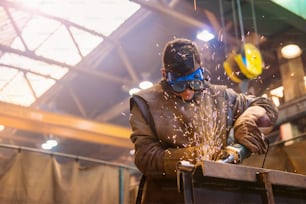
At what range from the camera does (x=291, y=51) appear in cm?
616

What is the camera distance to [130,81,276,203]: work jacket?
A: 1.69 metres

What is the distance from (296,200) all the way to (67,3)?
5.09 meters

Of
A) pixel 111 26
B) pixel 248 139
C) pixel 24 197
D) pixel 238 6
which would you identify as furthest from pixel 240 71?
pixel 248 139

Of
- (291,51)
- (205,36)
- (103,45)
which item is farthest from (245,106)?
(103,45)

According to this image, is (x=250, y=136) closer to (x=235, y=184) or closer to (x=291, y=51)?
(x=235, y=184)

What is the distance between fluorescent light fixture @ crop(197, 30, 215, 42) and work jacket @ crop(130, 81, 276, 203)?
14.4ft

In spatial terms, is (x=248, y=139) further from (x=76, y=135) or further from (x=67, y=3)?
(x=76, y=135)

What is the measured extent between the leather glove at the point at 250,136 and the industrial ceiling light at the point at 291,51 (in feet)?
14.9

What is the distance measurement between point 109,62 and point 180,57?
6.14 meters

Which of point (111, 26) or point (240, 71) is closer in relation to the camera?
point (240, 71)

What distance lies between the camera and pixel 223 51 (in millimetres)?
6609

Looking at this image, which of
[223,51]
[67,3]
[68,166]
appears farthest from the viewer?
[223,51]

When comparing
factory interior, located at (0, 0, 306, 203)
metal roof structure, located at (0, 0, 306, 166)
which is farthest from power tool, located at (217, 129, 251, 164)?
metal roof structure, located at (0, 0, 306, 166)

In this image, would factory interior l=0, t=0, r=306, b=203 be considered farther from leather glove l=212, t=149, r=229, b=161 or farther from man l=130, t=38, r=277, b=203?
leather glove l=212, t=149, r=229, b=161
